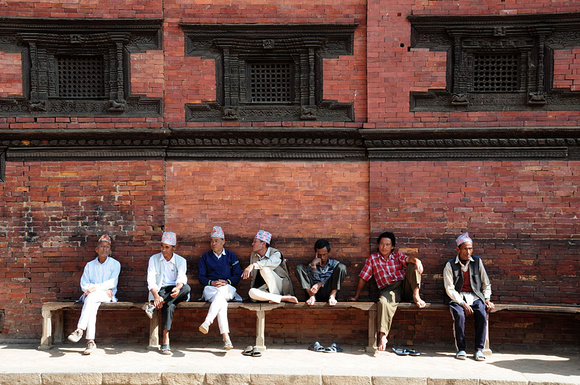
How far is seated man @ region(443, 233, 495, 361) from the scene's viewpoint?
7.05 meters

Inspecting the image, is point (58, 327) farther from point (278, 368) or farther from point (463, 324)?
point (463, 324)

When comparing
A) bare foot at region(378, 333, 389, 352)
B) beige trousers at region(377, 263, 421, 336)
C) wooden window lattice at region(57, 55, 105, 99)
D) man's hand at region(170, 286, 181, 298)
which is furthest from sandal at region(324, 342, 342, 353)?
wooden window lattice at region(57, 55, 105, 99)

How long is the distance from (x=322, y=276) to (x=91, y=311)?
3.53 metres

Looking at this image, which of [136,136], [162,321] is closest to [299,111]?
[136,136]

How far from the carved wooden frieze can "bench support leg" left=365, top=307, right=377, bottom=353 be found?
187 inches

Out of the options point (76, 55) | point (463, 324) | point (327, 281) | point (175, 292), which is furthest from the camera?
point (76, 55)

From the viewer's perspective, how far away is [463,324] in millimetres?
7043

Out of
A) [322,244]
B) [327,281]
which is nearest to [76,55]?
[322,244]

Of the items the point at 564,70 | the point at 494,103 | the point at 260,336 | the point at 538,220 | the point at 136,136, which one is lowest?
the point at 260,336

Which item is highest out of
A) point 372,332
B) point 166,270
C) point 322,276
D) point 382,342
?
point 166,270

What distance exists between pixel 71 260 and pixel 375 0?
21.5ft

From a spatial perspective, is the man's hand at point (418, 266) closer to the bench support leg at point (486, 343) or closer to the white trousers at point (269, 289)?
the bench support leg at point (486, 343)

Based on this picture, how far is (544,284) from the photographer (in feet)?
25.0

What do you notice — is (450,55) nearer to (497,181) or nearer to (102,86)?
(497,181)
